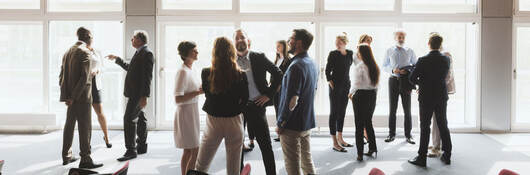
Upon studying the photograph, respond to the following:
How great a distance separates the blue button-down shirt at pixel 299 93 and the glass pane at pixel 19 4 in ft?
20.6

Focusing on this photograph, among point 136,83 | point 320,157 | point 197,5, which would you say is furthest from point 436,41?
point 197,5

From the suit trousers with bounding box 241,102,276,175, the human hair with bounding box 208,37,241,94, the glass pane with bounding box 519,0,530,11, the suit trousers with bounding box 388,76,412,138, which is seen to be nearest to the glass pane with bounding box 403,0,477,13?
the glass pane with bounding box 519,0,530,11

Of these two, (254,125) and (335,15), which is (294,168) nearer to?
(254,125)

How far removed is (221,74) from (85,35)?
2.35 m

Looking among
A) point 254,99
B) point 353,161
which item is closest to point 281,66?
point 353,161

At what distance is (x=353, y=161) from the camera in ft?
17.0

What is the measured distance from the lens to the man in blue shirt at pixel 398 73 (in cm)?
655

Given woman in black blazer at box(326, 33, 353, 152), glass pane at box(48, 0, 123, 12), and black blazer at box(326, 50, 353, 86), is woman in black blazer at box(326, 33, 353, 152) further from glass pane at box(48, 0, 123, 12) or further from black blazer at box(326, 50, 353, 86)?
glass pane at box(48, 0, 123, 12)

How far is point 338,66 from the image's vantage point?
564cm

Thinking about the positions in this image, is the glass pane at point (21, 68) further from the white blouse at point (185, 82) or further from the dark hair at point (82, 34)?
the white blouse at point (185, 82)

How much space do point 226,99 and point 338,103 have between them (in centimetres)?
294

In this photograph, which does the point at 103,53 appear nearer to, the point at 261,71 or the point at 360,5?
the point at 360,5

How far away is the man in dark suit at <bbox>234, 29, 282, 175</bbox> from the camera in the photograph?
3668 mm

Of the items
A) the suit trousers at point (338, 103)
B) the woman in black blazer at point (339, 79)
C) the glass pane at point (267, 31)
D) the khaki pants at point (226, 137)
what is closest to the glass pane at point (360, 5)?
the glass pane at point (267, 31)
